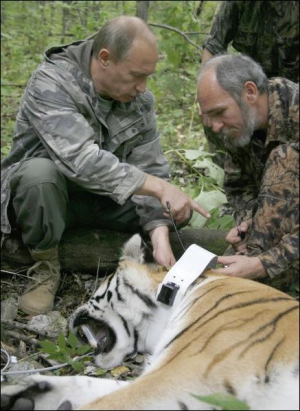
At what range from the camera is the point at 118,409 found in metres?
2.39

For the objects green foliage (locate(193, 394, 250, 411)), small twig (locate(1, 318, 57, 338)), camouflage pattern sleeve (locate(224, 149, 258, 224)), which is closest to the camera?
green foliage (locate(193, 394, 250, 411))

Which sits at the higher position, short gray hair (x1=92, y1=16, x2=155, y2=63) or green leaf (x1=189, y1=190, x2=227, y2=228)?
short gray hair (x1=92, y1=16, x2=155, y2=63)

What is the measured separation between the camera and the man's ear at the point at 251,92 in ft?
12.3

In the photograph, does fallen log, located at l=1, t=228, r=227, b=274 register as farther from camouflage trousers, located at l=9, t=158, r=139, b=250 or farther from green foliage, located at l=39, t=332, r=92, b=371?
green foliage, located at l=39, t=332, r=92, b=371

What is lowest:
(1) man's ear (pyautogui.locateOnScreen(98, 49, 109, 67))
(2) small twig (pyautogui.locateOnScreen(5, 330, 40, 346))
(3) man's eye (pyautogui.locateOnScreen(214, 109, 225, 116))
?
(2) small twig (pyautogui.locateOnScreen(5, 330, 40, 346))

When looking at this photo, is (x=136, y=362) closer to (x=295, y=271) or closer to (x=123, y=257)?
(x=123, y=257)

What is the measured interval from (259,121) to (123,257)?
1.23m

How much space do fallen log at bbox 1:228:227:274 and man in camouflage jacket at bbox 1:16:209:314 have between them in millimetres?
131

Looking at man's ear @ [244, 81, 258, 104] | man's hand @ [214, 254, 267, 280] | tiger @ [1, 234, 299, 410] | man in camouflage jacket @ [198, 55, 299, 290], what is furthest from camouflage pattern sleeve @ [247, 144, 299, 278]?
tiger @ [1, 234, 299, 410]

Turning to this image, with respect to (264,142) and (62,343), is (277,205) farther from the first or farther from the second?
(62,343)

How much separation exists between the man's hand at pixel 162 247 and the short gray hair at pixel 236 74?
0.94 meters

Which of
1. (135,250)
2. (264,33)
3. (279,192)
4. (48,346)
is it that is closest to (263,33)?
(264,33)

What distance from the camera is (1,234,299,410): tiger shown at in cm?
244

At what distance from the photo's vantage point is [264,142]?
13.1ft
